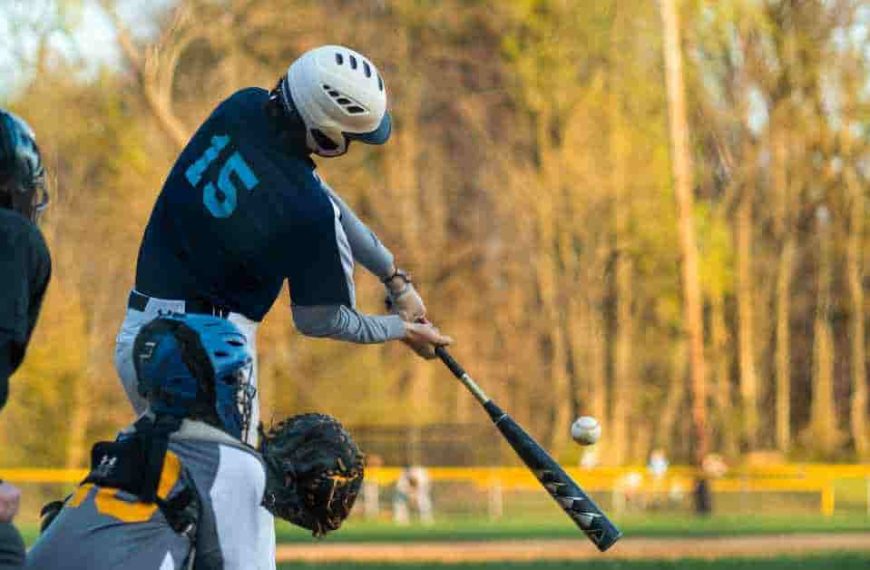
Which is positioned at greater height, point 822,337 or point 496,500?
point 822,337

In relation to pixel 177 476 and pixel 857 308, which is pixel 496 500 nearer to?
pixel 857 308

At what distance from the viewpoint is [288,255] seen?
737cm

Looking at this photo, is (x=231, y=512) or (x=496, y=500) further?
(x=496, y=500)

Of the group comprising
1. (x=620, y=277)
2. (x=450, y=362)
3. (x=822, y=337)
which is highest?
(x=620, y=277)

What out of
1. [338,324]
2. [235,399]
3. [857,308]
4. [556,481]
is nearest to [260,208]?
[338,324]

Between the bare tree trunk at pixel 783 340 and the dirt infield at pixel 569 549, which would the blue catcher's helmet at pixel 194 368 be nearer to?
the dirt infield at pixel 569 549

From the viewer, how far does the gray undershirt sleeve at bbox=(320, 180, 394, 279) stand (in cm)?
777

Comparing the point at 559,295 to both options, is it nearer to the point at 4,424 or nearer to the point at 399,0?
the point at 399,0

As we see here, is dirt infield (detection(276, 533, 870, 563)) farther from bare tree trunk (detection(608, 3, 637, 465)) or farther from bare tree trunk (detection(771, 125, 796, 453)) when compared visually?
bare tree trunk (detection(771, 125, 796, 453))

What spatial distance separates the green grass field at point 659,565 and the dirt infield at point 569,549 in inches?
30.5

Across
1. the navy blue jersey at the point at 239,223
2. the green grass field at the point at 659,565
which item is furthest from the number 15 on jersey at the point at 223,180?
the green grass field at the point at 659,565

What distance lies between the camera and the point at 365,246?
7949 mm

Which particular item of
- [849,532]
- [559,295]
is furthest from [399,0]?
[849,532]

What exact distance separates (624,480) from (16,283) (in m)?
32.5
